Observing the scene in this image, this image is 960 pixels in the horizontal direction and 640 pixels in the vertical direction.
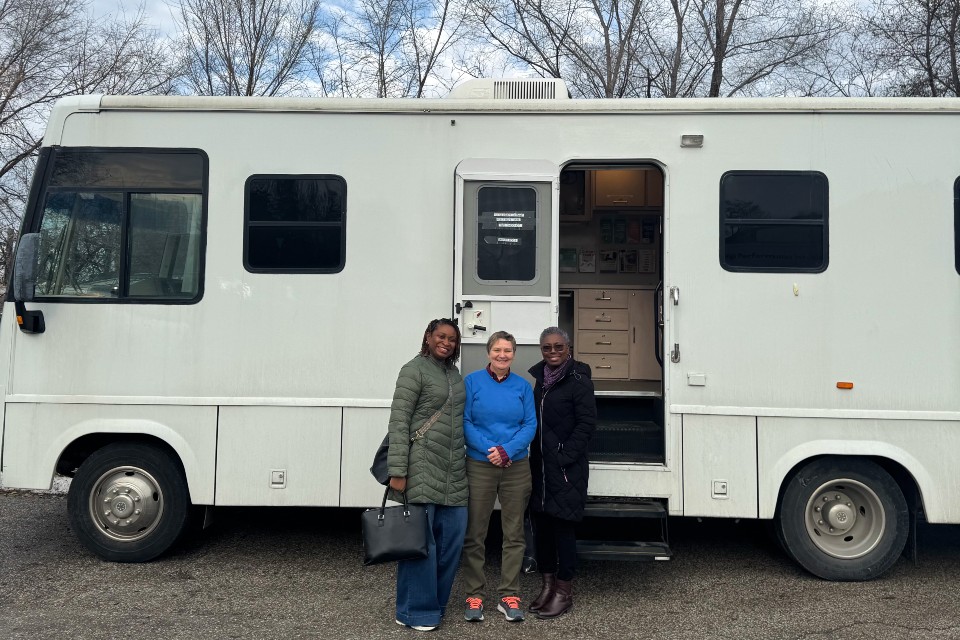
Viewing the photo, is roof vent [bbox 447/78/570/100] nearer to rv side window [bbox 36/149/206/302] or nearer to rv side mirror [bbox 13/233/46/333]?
rv side window [bbox 36/149/206/302]

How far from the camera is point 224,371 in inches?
194

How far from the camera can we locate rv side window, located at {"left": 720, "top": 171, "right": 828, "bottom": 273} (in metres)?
4.78

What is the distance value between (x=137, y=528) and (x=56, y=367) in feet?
3.89

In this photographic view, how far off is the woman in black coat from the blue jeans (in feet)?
1.67

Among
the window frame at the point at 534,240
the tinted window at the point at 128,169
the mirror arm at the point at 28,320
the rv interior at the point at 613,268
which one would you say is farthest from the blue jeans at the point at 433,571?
the rv interior at the point at 613,268

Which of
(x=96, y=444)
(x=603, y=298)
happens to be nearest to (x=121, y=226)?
(x=96, y=444)

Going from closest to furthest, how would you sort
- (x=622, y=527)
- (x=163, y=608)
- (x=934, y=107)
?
(x=163, y=608)
(x=934, y=107)
(x=622, y=527)

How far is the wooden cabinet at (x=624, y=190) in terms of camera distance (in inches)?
271

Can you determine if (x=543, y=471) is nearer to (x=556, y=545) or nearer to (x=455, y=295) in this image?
(x=556, y=545)

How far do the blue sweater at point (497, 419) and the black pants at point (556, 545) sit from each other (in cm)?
47

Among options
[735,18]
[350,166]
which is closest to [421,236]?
[350,166]

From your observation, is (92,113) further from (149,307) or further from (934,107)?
(934,107)

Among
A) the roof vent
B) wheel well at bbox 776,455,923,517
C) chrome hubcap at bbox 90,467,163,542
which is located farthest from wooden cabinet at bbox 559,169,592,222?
chrome hubcap at bbox 90,467,163,542

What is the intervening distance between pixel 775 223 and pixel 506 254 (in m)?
1.72
